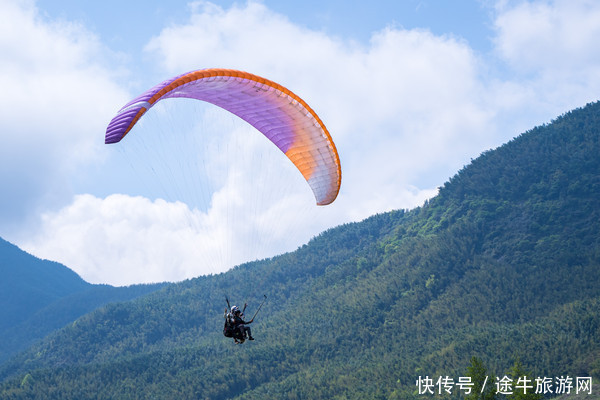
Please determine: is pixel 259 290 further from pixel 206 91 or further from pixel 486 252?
pixel 206 91

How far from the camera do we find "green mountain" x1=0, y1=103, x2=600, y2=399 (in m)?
84.4

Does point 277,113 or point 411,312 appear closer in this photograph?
point 277,113

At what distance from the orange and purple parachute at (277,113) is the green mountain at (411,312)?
1776 inches

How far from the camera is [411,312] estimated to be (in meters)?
115

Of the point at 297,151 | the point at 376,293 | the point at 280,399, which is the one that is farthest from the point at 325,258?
the point at 297,151

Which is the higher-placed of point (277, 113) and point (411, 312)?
point (277, 113)

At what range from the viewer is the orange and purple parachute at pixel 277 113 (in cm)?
2783

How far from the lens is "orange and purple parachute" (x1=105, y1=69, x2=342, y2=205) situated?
2783cm

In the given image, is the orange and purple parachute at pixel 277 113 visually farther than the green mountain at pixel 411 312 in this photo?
No

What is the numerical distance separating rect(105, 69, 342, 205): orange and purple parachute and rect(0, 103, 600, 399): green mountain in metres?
45.1

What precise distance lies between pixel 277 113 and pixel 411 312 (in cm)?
8871

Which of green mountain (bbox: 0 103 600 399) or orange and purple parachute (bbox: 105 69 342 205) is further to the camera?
green mountain (bbox: 0 103 600 399)

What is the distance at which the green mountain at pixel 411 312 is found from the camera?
277ft

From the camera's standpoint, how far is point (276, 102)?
30.9m
